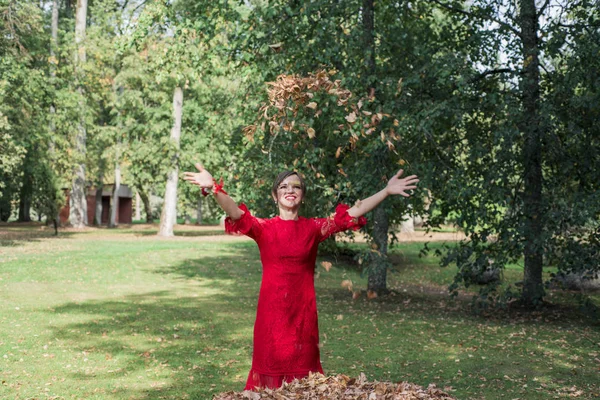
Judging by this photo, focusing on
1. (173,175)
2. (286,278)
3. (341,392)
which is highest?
(173,175)

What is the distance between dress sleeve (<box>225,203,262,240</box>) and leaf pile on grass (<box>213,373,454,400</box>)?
1344 mm

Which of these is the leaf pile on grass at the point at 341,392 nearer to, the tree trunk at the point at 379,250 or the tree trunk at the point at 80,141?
the tree trunk at the point at 379,250

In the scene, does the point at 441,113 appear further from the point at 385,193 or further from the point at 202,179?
the point at 202,179

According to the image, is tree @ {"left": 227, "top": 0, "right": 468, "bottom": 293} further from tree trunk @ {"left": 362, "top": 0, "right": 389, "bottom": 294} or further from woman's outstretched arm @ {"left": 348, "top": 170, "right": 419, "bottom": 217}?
woman's outstretched arm @ {"left": 348, "top": 170, "right": 419, "bottom": 217}

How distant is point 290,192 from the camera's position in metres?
4.81

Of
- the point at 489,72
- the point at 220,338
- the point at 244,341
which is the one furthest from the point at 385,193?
the point at 489,72

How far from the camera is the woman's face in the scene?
4809 mm

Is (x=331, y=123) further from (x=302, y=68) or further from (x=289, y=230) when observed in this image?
(x=289, y=230)

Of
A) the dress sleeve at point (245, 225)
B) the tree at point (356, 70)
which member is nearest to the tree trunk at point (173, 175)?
the tree at point (356, 70)

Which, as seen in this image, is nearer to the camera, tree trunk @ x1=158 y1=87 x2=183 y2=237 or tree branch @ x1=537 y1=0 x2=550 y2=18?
tree branch @ x1=537 y1=0 x2=550 y2=18

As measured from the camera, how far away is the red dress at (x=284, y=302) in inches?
182

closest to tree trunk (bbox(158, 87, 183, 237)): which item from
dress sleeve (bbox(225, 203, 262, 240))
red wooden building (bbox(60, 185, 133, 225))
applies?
red wooden building (bbox(60, 185, 133, 225))

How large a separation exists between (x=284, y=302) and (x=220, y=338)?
6447 millimetres

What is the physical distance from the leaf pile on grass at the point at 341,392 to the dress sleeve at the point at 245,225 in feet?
4.41
